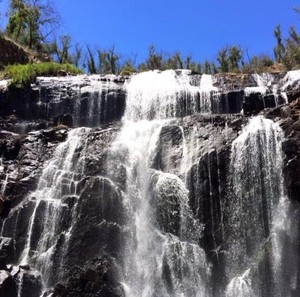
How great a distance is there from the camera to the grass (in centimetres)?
2578

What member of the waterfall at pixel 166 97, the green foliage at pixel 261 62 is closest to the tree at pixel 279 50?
the green foliage at pixel 261 62

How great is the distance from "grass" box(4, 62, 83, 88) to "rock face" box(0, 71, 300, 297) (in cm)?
371

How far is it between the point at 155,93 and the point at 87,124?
3.58m

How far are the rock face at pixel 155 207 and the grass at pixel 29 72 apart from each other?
3706 millimetres

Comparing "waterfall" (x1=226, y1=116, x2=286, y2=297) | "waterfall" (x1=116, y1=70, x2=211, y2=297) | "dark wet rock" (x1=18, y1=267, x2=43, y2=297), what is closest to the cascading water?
"dark wet rock" (x1=18, y1=267, x2=43, y2=297)

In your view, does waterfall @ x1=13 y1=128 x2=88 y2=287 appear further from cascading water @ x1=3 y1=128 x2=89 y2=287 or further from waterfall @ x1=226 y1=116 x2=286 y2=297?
waterfall @ x1=226 y1=116 x2=286 y2=297

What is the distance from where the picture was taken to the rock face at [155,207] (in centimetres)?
1717

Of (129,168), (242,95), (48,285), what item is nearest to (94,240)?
(48,285)

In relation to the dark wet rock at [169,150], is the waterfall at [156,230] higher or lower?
lower

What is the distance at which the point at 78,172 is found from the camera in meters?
20.3

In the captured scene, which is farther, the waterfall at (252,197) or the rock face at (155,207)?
the waterfall at (252,197)

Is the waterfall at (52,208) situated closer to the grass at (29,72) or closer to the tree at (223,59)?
the grass at (29,72)

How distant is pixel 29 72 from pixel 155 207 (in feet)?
37.4

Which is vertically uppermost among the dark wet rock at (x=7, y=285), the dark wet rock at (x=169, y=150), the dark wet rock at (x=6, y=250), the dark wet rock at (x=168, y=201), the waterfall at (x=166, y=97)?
the waterfall at (x=166, y=97)
